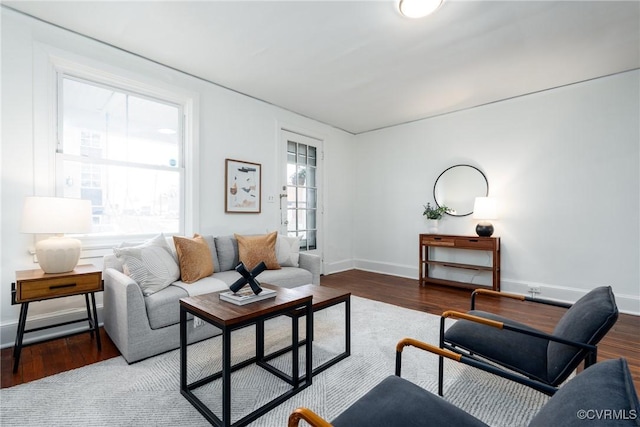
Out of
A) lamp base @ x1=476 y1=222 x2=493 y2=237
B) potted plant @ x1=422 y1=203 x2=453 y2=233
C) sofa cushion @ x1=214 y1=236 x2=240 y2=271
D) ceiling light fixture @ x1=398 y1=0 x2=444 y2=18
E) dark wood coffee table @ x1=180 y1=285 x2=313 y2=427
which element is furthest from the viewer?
potted plant @ x1=422 y1=203 x2=453 y2=233

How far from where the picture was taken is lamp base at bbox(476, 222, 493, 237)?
420cm

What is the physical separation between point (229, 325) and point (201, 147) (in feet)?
8.96

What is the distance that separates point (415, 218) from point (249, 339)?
11.9 feet

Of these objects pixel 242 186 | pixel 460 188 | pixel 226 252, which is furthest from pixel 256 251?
pixel 460 188

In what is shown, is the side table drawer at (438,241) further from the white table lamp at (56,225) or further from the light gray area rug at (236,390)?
the white table lamp at (56,225)

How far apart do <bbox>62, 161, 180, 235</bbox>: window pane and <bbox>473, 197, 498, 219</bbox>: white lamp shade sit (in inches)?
158

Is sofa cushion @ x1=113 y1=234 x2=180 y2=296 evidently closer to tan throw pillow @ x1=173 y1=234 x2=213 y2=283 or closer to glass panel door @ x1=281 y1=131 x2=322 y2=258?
tan throw pillow @ x1=173 y1=234 x2=213 y2=283

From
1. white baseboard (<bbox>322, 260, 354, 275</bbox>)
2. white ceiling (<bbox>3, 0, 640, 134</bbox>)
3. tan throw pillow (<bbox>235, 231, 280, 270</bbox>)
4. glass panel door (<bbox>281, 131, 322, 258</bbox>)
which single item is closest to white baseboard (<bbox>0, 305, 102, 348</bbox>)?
tan throw pillow (<bbox>235, 231, 280, 270</bbox>)

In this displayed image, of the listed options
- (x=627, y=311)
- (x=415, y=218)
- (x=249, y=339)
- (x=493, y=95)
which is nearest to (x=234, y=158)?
(x=249, y=339)

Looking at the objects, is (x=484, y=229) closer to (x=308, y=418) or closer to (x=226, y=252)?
(x=226, y=252)

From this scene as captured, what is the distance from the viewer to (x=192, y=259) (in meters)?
2.85

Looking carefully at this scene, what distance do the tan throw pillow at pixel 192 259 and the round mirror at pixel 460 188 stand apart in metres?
3.70

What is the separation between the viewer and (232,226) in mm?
3994

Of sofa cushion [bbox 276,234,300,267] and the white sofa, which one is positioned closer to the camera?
the white sofa
